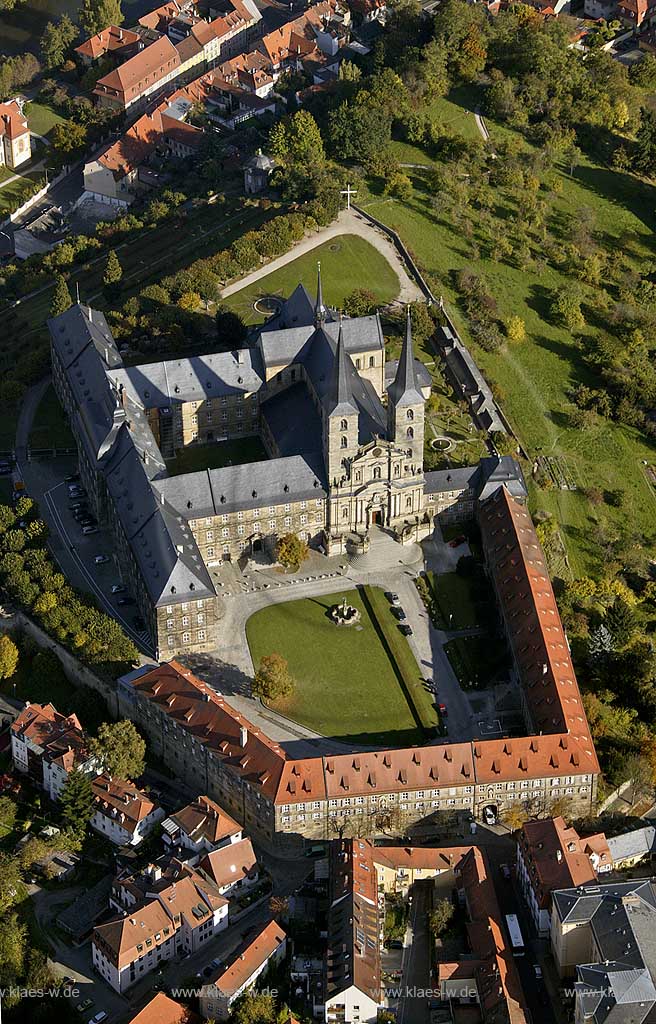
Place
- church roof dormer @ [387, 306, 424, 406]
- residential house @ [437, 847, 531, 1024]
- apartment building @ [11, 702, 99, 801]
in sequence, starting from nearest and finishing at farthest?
residential house @ [437, 847, 531, 1024], apartment building @ [11, 702, 99, 801], church roof dormer @ [387, 306, 424, 406]

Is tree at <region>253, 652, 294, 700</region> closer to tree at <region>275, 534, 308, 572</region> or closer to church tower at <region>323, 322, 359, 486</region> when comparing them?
tree at <region>275, 534, 308, 572</region>

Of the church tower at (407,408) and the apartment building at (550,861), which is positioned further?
the church tower at (407,408)

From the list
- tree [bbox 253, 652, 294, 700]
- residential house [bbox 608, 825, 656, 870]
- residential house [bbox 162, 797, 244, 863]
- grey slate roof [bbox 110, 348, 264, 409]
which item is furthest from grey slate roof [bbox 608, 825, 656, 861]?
grey slate roof [bbox 110, 348, 264, 409]

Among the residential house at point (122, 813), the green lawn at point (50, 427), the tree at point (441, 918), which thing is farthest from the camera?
the green lawn at point (50, 427)

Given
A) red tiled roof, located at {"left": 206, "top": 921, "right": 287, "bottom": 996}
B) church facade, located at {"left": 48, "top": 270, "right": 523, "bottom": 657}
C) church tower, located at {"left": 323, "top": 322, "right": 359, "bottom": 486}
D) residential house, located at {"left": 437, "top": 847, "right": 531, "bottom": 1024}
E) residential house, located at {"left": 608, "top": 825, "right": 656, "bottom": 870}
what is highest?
church tower, located at {"left": 323, "top": 322, "right": 359, "bottom": 486}

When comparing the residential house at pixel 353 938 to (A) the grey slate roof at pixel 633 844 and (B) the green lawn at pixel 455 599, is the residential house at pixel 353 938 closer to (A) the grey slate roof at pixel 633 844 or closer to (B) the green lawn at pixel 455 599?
(A) the grey slate roof at pixel 633 844

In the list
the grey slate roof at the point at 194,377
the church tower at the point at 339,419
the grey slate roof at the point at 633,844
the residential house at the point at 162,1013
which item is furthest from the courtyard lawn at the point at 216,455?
the residential house at the point at 162,1013

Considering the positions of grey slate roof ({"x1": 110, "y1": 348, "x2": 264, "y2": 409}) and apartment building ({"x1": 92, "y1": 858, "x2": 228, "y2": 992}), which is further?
grey slate roof ({"x1": 110, "y1": 348, "x2": 264, "y2": 409})

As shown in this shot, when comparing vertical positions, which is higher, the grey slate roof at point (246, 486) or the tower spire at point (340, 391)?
the tower spire at point (340, 391)
